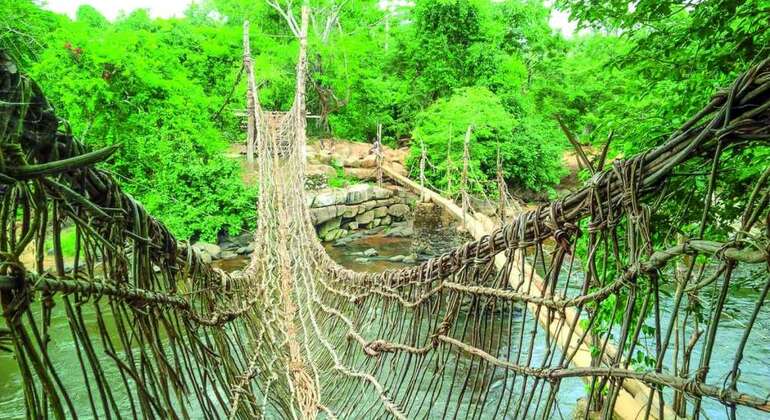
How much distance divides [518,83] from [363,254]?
558 cm

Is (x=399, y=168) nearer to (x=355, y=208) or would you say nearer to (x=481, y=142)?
(x=481, y=142)

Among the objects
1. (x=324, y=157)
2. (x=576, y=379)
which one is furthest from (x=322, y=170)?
(x=576, y=379)

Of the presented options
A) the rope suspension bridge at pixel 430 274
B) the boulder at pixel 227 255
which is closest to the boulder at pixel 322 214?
the boulder at pixel 227 255

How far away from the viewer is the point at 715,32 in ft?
5.14

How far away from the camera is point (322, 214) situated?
8.28 metres

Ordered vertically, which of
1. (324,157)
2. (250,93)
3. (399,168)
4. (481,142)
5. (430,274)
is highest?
(250,93)

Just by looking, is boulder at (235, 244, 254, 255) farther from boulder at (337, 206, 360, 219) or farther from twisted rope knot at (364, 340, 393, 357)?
twisted rope knot at (364, 340, 393, 357)

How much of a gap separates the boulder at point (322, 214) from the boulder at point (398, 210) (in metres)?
1.46

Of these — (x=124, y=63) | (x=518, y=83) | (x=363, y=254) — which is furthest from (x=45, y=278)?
(x=518, y=83)

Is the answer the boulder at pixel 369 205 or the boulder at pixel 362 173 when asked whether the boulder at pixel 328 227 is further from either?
the boulder at pixel 362 173

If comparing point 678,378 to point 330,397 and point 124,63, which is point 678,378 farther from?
point 124,63

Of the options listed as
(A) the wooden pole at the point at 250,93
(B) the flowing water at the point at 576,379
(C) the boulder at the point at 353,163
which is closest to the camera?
(B) the flowing water at the point at 576,379

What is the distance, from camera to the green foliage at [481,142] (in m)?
8.84

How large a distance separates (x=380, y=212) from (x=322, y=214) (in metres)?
1.46
